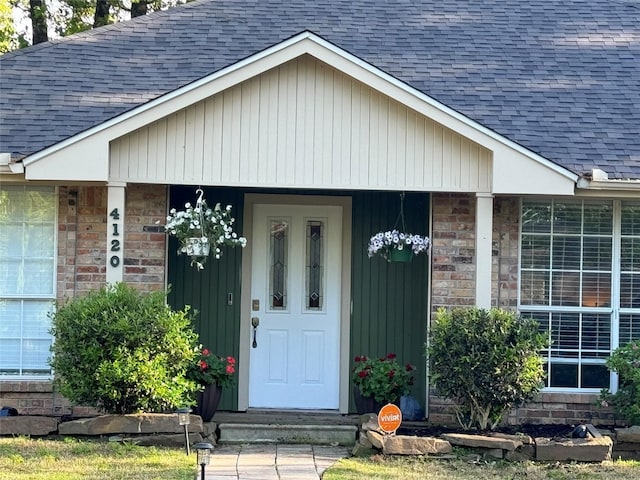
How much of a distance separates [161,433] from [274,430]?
3.82 ft

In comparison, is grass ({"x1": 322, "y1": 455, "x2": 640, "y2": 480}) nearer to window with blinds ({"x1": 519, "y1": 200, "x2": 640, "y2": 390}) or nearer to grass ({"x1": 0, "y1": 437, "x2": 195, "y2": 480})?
grass ({"x1": 0, "y1": 437, "x2": 195, "y2": 480})

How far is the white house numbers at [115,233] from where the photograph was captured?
8867 mm

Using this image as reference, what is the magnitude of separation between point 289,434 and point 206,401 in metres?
0.87

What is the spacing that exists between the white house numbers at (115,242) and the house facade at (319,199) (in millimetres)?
19

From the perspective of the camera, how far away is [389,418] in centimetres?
832

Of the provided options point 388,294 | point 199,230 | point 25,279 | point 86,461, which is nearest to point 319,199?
point 388,294

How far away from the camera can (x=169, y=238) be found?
33.5 feet

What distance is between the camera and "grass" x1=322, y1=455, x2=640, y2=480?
760 cm

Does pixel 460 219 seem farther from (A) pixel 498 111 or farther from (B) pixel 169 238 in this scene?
(B) pixel 169 238

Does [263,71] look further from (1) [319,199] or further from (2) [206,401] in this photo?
(2) [206,401]

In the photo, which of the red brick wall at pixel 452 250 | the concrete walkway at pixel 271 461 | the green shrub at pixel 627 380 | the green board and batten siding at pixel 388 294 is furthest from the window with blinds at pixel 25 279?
the green shrub at pixel 627 380

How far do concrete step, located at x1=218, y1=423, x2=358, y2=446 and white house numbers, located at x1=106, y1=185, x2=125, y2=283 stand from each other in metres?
1.78

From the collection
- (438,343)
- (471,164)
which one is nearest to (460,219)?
(471,164)

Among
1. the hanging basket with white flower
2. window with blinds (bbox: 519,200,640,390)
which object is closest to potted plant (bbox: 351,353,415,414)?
the hanging basket with white flower
